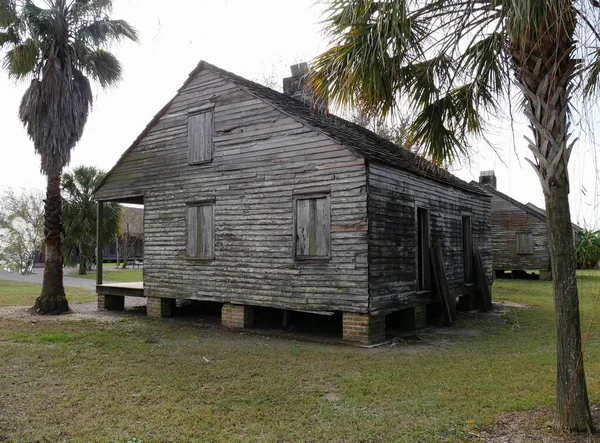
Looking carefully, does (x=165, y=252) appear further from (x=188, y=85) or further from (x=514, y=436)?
(x=514, y=436)

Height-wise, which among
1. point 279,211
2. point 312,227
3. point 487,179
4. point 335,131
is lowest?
point 312,227

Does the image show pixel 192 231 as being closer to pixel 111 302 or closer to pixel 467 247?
pixel 111 302

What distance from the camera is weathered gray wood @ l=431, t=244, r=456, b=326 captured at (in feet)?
41.1

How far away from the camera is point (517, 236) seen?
28.9 metres

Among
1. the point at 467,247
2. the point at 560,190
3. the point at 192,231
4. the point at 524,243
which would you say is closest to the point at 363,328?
the point at 192,231

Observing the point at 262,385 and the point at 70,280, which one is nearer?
the point at 262,385

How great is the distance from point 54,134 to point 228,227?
19.9 feet

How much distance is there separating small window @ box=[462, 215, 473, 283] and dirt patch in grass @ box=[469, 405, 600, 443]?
1013 cm

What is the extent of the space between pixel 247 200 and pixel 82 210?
72.5 ft

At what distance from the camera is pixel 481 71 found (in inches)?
239

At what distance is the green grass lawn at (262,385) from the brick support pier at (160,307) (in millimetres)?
2524

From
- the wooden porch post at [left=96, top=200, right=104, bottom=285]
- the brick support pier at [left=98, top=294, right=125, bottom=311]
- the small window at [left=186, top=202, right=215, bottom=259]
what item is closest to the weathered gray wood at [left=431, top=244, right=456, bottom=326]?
the small window at [left=186, top=202, right=215, bottom=259]

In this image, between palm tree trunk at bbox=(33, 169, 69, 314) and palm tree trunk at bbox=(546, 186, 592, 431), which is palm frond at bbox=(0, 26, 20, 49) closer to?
palm tree trunk at bbox=(33, 169, 69, 314)

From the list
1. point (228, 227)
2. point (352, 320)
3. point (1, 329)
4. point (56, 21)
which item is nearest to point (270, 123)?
point (228, 227)
